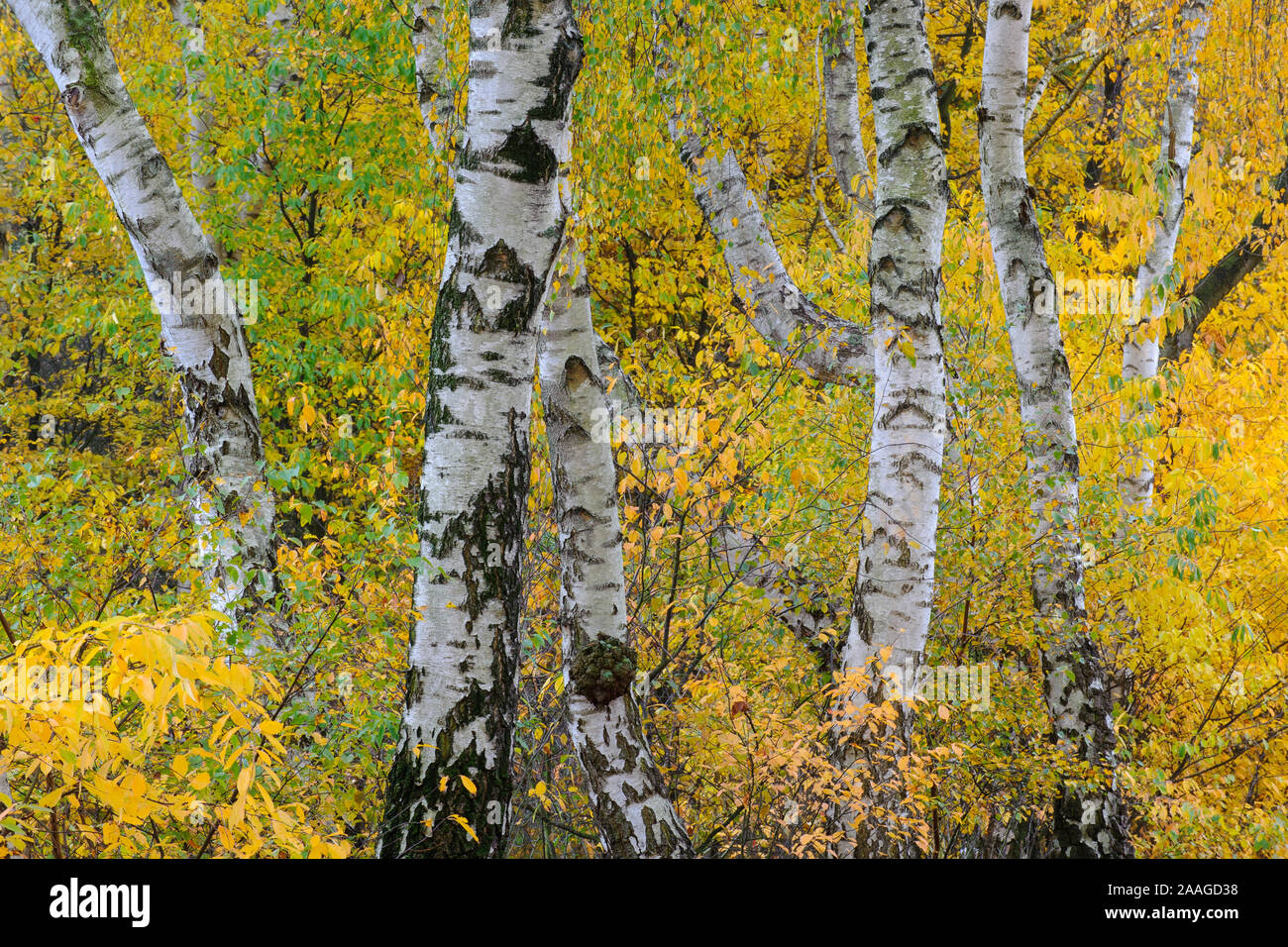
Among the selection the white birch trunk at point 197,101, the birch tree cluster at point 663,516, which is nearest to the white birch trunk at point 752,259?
the birch tree cluster at point 663,516

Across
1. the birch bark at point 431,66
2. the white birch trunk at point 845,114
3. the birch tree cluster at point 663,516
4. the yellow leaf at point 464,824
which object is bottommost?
the yellow leaf at point 464,824

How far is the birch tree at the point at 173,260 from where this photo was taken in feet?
17.2

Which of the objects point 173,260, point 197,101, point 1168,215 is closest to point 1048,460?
point 1168,215

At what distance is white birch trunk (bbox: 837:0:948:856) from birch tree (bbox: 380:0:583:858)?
1.63m

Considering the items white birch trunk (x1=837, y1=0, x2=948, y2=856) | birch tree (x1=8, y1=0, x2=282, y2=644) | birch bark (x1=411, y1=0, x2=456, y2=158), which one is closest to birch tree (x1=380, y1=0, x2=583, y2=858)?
white birch trunk (x1=837, y1=0, x2=948, y2=856)

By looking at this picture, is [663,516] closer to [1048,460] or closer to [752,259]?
[1048,460]

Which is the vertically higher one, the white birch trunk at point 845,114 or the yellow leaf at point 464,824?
the white birch trunk at point 845,114

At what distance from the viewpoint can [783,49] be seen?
6.88 m

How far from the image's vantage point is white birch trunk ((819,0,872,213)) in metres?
8.68

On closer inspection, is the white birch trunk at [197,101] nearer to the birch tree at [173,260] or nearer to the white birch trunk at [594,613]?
the birch tree at [173,260]

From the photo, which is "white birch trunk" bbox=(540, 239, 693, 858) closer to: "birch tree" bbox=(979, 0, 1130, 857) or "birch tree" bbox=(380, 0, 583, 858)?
"birch tree" bbox=(380, 0, 583, 858)

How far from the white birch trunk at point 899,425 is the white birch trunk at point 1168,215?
3.40 meters
